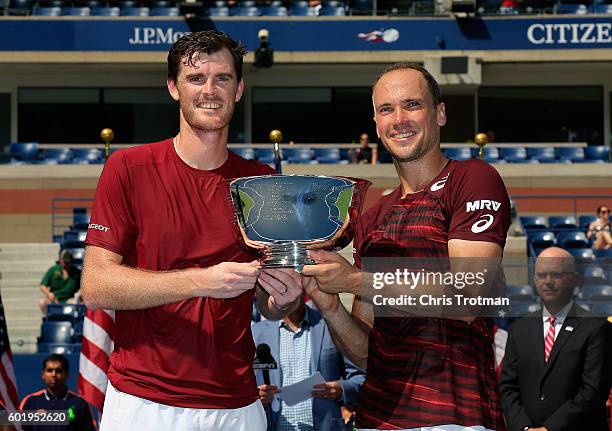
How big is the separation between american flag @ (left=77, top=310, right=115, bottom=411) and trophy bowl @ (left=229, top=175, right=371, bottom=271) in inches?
212

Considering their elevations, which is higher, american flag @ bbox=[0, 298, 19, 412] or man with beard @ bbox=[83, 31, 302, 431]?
man with beard @ bbox=[83, 31, 302, 431]

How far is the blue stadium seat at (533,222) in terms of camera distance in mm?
17875

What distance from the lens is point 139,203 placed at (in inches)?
141

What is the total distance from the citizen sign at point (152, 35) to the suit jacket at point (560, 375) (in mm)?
20330

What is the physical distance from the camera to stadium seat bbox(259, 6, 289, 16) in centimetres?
2638

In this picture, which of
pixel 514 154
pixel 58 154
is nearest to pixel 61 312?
pixel 58 154

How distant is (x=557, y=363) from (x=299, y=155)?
1717 cm

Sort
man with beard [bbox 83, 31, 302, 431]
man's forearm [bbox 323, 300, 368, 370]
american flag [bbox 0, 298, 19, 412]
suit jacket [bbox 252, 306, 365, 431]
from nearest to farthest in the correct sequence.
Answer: man with beard [bbox 83, 31, 302, 431]
man's forearm [bbox 323, 300, 368, 370]
suit jacket [bbox 252, 306, 365, 431]
american flag [bbox 0, 298, 19, 412]

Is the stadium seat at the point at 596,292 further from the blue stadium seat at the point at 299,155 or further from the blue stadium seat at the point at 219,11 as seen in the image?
the blue stadium seat at the point at 219,11

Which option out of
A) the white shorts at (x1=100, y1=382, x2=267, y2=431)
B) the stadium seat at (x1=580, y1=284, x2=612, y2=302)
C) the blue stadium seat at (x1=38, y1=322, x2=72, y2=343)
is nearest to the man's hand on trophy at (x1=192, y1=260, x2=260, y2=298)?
the white shorts at (x1=100, y1=382, x2=267, y2=431)

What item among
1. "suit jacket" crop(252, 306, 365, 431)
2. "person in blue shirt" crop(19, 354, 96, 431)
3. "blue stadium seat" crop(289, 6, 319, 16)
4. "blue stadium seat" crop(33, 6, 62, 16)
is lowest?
"person in blue shirt" crop(19, 354, 96, 431)

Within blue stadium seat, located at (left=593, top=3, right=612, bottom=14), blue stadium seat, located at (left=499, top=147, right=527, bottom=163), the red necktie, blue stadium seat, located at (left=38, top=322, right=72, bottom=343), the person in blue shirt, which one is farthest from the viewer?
blue stadium seat, located at (left=593, top=3, right=612, bottom=14)

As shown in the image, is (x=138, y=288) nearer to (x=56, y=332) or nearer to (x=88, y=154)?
(x=56, y=332)

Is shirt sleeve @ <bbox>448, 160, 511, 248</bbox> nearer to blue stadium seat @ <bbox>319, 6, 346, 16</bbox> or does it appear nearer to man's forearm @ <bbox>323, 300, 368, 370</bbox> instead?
man's forearm @ <bbox>323, 300, 368, 370</bbox>
